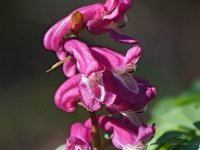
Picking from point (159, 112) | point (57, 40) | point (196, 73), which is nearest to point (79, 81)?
point (57, 40)

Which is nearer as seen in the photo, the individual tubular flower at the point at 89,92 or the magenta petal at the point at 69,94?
the individual tubular flower at the point at 89,92

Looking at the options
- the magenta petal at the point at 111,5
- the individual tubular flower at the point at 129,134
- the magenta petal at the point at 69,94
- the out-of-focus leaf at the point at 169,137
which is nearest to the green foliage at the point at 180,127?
the out-of-focus leaf at the point at 169,137

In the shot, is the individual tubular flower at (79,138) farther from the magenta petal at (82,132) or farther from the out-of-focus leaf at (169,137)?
the out-of-focus leaf at (169,137)

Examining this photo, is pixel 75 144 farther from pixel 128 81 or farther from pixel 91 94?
pixel 128 81

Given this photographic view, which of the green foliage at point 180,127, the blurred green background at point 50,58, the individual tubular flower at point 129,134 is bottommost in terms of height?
the blurred green background at point 50,58

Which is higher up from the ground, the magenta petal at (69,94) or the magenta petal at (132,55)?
the magenta petal at (132,55)

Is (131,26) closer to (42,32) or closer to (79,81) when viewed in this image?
(42,32)
